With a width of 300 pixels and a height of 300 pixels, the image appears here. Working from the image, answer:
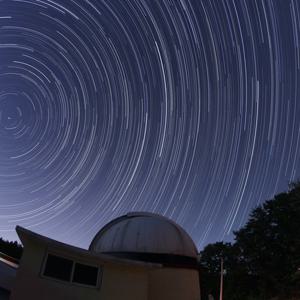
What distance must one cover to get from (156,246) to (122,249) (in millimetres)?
1995

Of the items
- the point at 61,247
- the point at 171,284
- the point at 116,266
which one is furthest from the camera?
the point at 171,284

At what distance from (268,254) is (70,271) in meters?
26.6

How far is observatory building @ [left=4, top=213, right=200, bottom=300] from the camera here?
40.7 ft

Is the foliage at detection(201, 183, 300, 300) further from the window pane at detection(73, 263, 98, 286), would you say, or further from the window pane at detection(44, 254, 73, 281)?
the window pane at detection(44, 254, 73, 281)

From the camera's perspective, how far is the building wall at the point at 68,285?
12.1 meters

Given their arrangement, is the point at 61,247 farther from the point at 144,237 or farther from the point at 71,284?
the point at 144,237

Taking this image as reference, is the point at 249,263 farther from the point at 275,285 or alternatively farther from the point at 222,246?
the point at 222,246

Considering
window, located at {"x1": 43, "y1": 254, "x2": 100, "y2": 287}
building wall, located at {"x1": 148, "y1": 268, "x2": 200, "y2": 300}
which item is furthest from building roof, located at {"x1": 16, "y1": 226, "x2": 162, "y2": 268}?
building wall, located at {"x1": 148, "y1": 268, "x2": 200, "y2": 300}

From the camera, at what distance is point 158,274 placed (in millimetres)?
19844

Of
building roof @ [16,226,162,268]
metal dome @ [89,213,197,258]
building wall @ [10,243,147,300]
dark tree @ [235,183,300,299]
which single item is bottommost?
building wall @ [10,243,147,300]

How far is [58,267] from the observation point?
43.3ft

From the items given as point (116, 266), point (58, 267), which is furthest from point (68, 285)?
point (116, 266)

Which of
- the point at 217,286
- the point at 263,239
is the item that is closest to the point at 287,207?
the point at 263,239

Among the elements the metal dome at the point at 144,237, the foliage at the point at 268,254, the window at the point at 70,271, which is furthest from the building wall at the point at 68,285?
the foliage at the point at 268,254
